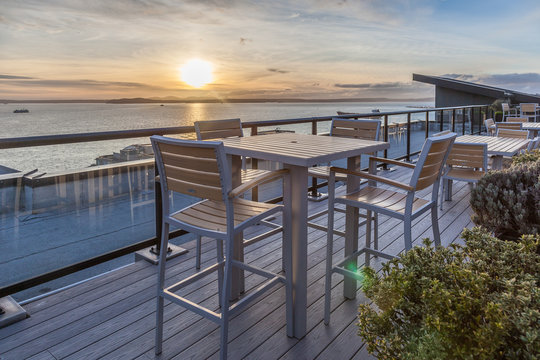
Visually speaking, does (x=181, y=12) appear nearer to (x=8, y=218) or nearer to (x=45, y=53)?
(x=8, y=218)

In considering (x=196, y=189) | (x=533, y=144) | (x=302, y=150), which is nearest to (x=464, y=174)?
(x=533, y=144)

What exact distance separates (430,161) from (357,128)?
1.53 m

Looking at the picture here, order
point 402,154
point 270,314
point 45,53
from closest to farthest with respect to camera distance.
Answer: point 270,314
point 402,154
point 45,53

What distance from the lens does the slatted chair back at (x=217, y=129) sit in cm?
318

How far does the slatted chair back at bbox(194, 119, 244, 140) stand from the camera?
3.18 meters

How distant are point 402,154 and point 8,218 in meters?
7.09

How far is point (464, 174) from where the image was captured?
14.8 ft

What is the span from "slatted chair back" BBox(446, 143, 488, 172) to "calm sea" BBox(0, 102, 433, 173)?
182 cm

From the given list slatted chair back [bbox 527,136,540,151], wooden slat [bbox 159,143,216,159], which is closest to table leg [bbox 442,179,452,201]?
slatted chair back [bbox 527,136,540,151]

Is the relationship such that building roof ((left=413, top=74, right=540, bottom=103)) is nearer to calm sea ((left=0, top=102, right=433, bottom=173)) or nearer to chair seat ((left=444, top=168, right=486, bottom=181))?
calm sea ((left=0, top=102, right=433, bottom=173))

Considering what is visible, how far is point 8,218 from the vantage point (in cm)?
263

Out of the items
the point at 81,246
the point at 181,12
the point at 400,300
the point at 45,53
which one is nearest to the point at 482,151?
the point at 400,300

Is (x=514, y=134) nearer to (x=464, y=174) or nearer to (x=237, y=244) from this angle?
(x=464, y=174)

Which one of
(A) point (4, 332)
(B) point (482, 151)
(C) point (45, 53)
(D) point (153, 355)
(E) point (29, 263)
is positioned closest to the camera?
(D) point (153, 355)
